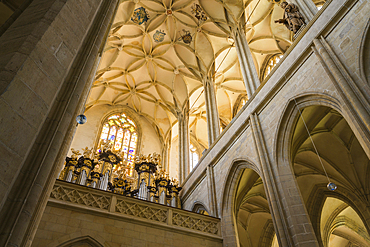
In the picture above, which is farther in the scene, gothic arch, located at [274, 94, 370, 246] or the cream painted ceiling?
the cream painted ceiling

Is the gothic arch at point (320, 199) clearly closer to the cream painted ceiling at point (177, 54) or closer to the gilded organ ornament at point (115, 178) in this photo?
the gilded organ ornament at point (115, 178)

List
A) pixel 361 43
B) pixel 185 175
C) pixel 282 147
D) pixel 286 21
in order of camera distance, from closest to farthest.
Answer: pixel 361 43 < pixel 282 147 < pixel 286 21 < pixel 185 175

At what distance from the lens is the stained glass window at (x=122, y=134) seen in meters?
17.9

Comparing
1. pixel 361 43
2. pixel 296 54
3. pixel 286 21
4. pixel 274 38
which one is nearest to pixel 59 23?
pixel 361 43

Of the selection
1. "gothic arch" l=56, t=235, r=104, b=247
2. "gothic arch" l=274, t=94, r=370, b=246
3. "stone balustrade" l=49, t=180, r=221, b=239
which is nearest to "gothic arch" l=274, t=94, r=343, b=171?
"gothic arch" l=274, t=94, r=370, b=246

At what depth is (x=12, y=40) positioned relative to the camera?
3037 millimetres

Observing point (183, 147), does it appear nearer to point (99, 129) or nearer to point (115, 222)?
point (99, 129)

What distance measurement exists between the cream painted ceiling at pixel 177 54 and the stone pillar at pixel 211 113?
2.94 feet

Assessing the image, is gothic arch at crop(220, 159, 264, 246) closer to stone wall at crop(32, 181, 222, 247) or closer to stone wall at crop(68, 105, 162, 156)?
stone wall at crop(32, 181, 222, 247)

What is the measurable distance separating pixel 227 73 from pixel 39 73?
15.2 meters

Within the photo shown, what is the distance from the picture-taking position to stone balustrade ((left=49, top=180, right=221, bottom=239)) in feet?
25.6

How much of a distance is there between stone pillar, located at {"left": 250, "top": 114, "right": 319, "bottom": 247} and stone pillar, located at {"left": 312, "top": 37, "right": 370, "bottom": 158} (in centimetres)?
203

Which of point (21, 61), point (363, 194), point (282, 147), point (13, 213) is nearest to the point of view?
point (13, 213)

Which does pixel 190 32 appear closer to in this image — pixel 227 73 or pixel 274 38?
pixel 227 73
